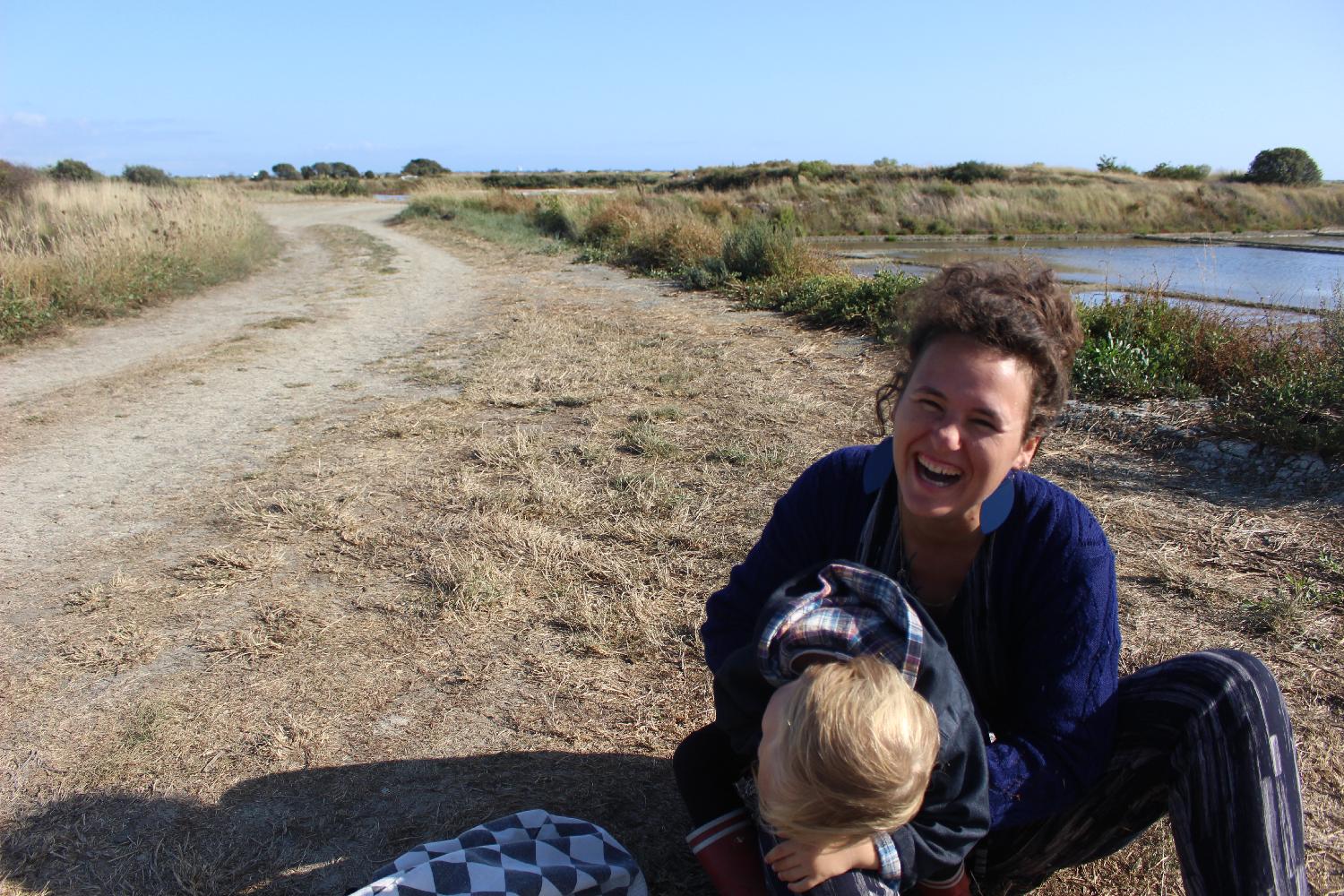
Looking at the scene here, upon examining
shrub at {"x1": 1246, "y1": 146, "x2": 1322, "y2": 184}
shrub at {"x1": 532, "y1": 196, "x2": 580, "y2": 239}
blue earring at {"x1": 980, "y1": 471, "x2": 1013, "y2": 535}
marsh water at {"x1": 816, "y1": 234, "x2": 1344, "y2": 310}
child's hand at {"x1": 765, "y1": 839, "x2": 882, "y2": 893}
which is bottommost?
child's hand at {"x1": 765, "y1": 839, "x2": 882, "y2": 893}

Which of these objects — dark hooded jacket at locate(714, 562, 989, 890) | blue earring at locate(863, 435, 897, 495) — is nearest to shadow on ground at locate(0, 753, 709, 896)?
dark hooded jacket at locate(714, 562, 989, 890)

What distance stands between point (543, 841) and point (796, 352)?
5.55 metres

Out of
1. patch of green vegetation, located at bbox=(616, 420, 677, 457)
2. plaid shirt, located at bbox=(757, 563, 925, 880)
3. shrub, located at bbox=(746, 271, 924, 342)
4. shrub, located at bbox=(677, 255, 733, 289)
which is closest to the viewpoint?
plaid shirt, located at bbox=(757, 563, 925, 880)

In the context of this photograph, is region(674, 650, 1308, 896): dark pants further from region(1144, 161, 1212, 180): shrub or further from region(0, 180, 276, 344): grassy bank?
region(1144, 161, 1212, 180): shrub

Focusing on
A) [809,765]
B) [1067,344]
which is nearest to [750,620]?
[809,765]

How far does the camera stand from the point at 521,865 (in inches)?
69.5

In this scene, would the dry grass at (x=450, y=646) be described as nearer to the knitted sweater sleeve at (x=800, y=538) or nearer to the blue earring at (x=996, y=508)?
the knitted sweater sleeve at (x=800, y=538)

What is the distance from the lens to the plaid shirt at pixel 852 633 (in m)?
1.37

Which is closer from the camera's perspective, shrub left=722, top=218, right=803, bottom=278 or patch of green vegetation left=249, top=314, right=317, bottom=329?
patch of green vegetation left=249, top=314, right=317, bottom=329

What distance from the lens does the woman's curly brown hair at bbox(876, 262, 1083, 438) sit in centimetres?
161

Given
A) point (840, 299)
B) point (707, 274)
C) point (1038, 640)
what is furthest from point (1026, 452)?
point (707, 274)

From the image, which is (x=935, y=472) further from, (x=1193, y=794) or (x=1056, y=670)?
(x=1193, y=794)

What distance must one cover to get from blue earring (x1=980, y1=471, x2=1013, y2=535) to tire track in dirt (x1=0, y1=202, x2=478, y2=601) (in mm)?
3273

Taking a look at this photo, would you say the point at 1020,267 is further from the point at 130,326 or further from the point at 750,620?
the point at 130,326
